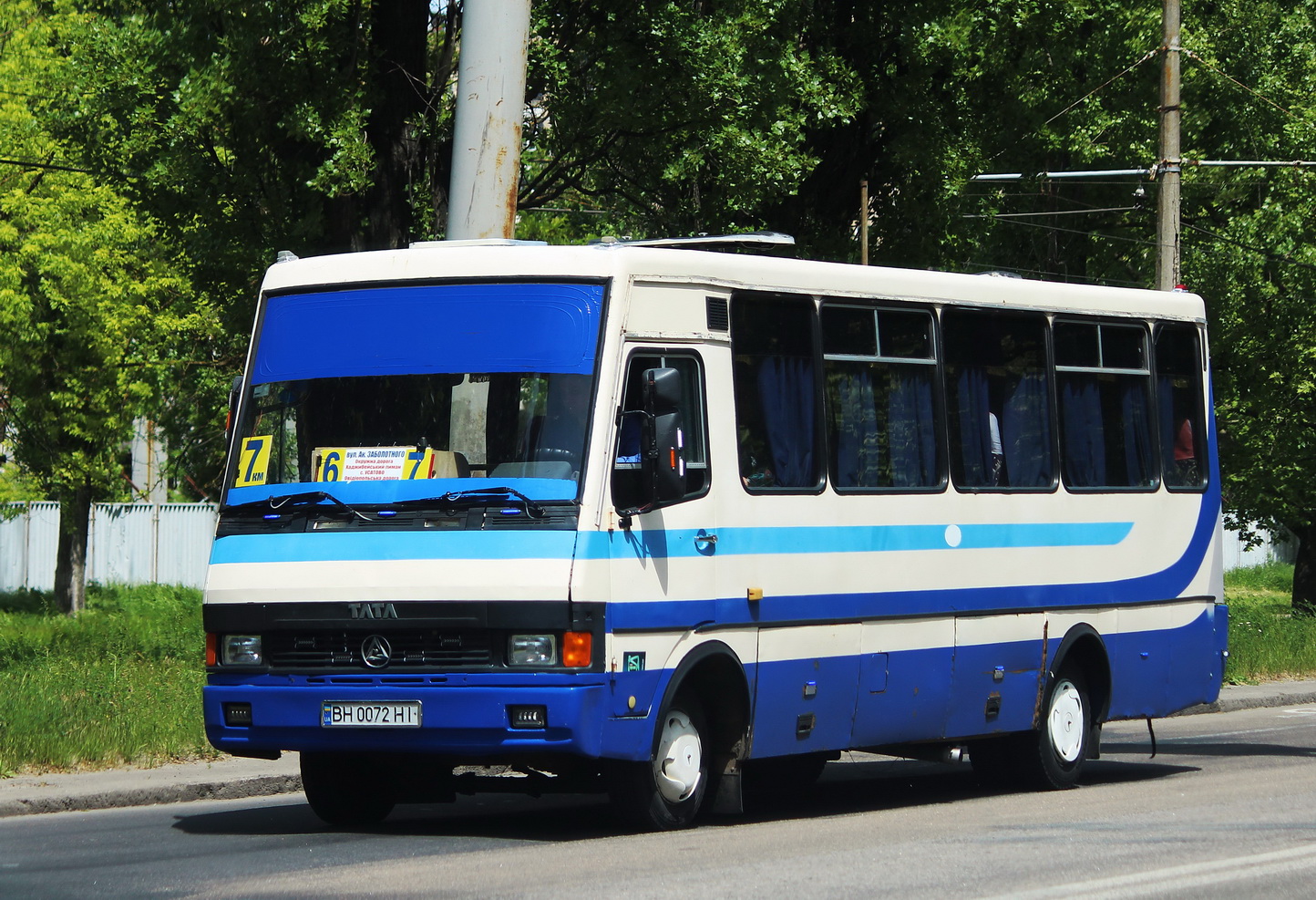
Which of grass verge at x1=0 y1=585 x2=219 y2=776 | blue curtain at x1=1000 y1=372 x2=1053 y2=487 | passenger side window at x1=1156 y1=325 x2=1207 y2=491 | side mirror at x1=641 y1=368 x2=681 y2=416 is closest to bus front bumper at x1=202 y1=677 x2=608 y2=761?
side mirror at x1=641 y1=368 x2=681 y2=416

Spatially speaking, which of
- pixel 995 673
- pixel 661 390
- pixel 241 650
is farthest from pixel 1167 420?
pixel 241 650

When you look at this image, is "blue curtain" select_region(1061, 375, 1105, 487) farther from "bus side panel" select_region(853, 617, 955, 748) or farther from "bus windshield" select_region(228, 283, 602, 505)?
"bus windshield" select_region(228, 283, 602, 505)

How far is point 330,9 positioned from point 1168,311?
26.9 ft

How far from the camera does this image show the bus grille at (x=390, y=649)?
948cm

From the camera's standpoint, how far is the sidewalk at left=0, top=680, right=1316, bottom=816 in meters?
11.4

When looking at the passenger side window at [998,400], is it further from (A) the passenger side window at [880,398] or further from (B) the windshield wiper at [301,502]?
(B) the windshield wiper at [301,502]

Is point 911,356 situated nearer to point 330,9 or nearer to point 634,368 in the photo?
point 634,368

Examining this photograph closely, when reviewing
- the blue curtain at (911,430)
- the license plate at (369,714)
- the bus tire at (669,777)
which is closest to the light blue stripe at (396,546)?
the license plate at (369,714)

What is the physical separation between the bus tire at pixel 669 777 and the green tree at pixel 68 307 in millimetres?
21911

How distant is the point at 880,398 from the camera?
11.8 metres

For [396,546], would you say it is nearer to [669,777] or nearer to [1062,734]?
[669,777]

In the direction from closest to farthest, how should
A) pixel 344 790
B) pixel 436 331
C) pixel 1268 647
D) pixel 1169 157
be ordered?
pixel 436 331 → pixel 344 790 → pixel 1169 157 → pixel 1268 647

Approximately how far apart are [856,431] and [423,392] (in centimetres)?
283

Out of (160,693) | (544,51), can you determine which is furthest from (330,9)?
(160,693)
